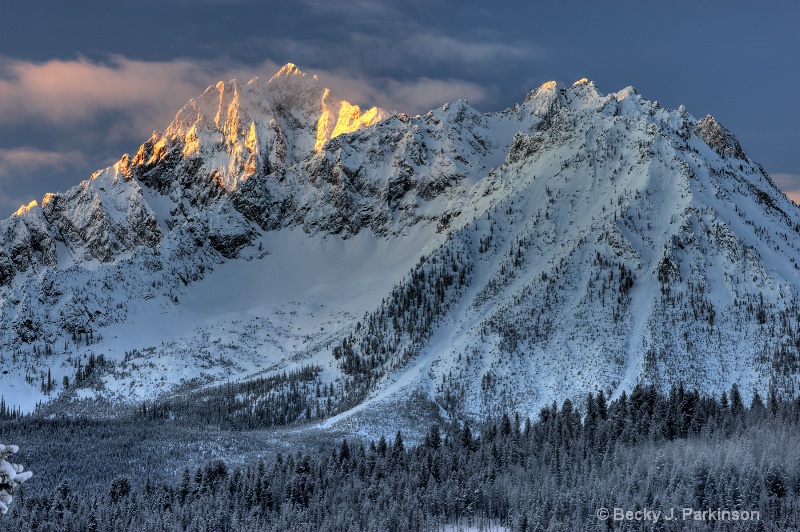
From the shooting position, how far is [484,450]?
19612 cm

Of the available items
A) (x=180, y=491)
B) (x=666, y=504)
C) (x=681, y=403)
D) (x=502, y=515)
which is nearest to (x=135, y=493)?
(x=180, y=491)

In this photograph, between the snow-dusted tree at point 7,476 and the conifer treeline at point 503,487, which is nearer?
the snow-dusted tree at point 7,476

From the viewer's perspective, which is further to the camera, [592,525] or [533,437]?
[533,437]

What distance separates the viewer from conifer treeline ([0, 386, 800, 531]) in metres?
145

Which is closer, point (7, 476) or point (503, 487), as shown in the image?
point (7, 476)

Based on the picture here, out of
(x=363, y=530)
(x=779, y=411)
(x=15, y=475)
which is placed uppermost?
(x=779, y=411)

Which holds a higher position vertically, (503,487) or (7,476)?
(7,476)

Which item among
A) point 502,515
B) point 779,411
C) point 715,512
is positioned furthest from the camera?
point 779,411

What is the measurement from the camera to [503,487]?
549 feet

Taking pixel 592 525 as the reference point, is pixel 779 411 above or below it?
above

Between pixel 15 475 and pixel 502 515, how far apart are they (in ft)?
470

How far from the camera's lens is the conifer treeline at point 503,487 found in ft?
475

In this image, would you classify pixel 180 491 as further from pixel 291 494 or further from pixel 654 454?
pixel 654 454

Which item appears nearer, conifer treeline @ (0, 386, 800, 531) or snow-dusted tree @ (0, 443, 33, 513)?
snow-dusted tree @ (0, 443, 33, 513)
